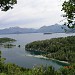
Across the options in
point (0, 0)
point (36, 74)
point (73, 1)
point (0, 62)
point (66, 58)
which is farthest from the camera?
point (66, 58)

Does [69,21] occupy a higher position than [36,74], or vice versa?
[69,21]

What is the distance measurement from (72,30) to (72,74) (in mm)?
11272

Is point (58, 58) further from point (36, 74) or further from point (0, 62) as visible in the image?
point (36, 74)

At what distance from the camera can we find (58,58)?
192 meters

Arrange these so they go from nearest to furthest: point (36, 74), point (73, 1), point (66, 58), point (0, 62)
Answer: point (73, 1) < point (36, 74) < point (0, 62) < point (66, 58)

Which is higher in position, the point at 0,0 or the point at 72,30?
the point at 0,0

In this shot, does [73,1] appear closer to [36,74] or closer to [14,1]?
[14,1]

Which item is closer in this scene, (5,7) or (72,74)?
(5,7)

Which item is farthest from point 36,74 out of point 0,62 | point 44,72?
point 0,62

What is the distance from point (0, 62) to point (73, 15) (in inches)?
984

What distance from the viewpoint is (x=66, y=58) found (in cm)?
18588

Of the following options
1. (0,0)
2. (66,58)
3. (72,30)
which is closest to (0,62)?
(0,0)

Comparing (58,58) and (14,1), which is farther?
(58,58)

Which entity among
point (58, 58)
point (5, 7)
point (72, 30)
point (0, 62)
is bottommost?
point (58, 58)
